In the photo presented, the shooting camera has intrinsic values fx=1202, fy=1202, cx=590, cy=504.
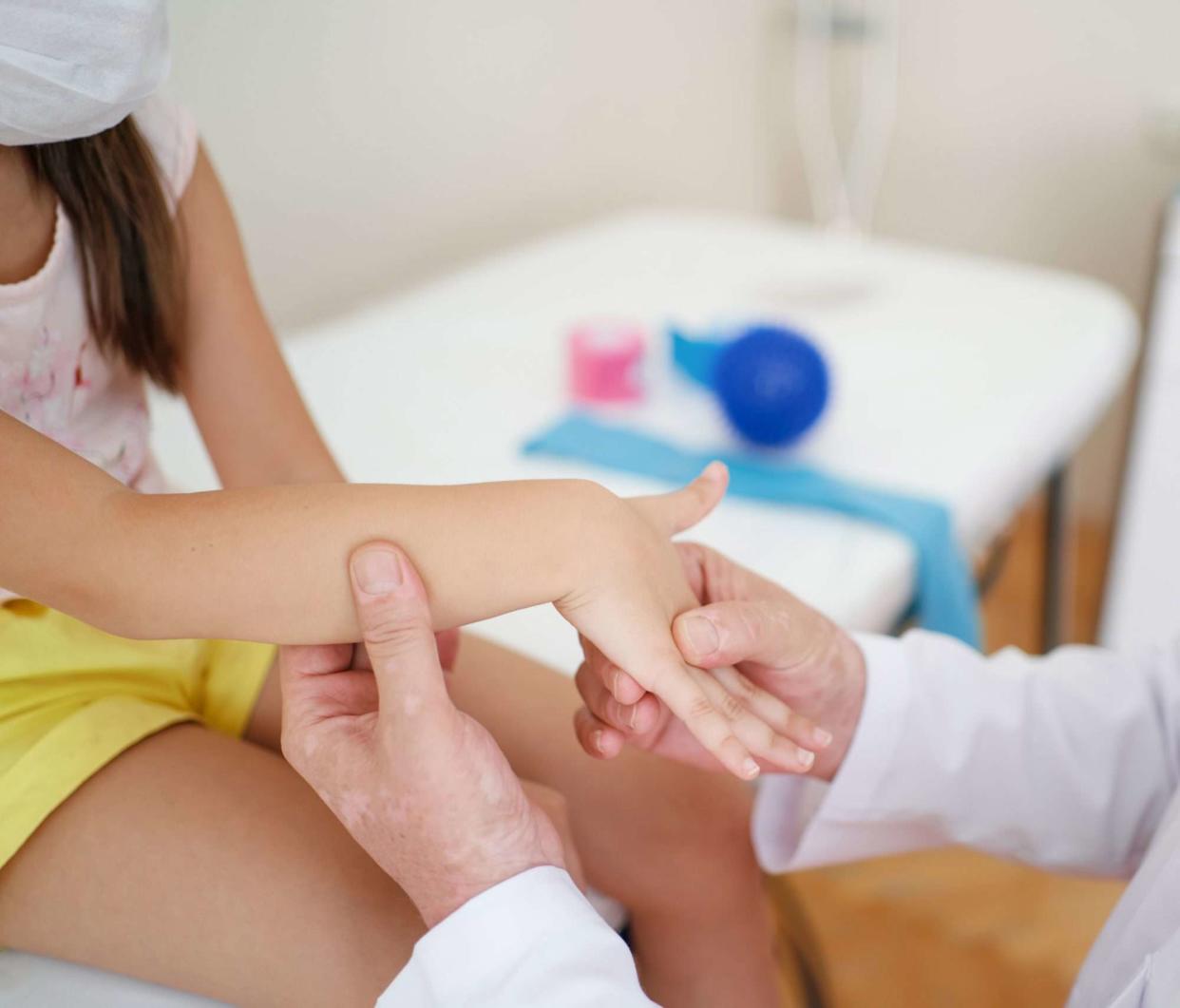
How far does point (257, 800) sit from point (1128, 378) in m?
2.01

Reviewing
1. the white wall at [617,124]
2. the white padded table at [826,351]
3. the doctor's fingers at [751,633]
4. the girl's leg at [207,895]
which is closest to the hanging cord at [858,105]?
the white wall at [617,124]

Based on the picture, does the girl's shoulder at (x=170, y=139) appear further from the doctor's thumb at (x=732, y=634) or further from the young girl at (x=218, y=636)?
the doctor's thumb at (x=732, y=634)

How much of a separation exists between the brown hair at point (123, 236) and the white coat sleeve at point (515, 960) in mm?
491

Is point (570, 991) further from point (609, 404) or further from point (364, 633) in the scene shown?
point (609, 404)

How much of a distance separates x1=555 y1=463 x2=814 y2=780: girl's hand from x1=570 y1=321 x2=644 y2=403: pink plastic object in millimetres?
708

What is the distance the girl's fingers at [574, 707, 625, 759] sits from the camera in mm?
731

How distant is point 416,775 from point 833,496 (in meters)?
0.68

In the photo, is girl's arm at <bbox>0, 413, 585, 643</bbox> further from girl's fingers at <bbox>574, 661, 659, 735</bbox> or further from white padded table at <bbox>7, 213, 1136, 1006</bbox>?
white padded table at <bbox>7, 213, 1136, 1006</bbox>

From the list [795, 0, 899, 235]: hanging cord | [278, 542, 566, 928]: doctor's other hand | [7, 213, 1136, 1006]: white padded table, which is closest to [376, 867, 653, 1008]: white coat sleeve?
[278, 542, 566, 928]: doctor's other hand

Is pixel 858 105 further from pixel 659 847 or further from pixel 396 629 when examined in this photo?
pixel 396 629

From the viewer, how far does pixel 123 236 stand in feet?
2.72

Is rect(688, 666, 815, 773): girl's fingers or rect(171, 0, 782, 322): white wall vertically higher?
rect(171, 0, 782, 322): white wall

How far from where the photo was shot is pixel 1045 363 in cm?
145

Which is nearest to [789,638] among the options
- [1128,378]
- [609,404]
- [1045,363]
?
[609,404]
